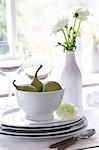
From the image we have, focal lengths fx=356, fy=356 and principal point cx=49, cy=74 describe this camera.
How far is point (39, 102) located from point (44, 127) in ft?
0.22

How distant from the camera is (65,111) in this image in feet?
3.28

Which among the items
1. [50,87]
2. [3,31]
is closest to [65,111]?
[50,87]

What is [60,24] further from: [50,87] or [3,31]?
[3,31]

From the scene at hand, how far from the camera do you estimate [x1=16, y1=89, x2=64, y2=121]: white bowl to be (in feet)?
3.04

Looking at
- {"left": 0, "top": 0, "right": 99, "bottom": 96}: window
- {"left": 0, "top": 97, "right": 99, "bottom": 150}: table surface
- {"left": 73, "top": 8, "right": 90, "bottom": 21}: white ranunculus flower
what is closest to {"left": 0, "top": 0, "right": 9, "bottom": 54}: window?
{"left": 0, "top": 0, "right": 99, "bottom": 96}: window

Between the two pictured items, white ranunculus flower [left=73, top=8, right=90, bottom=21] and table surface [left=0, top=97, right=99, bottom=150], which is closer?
table surface [left=0, top=97, right=99, bottom=150]

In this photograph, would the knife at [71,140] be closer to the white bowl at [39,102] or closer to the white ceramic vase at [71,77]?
the white bowl at [39,102]

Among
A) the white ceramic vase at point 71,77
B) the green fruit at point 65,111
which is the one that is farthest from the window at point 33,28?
the green fruit at point 65,111

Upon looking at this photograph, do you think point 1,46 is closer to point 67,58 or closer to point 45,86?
point 67,58

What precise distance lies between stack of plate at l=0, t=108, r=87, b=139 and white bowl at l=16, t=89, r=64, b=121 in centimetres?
2

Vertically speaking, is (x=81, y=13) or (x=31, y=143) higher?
(x=81, y=13)

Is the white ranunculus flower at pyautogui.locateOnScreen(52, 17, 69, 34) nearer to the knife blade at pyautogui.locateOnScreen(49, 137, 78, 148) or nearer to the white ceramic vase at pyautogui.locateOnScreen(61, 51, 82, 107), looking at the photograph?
the white ceramic vase at pyautogui.locateOnScreen(61, 51, 82, 107)

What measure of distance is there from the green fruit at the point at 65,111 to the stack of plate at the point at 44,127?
0.02 meters

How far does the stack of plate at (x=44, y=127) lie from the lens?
35.7 inches
